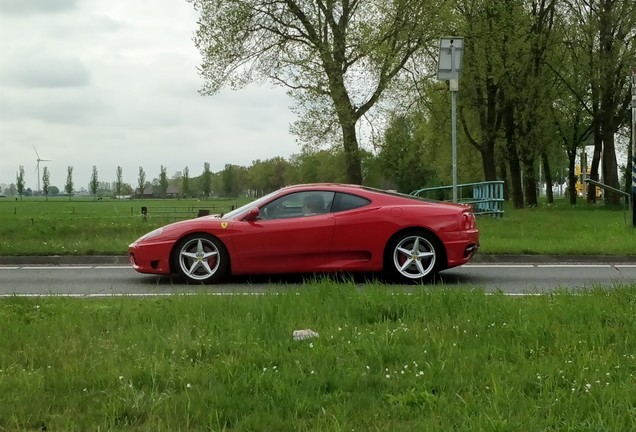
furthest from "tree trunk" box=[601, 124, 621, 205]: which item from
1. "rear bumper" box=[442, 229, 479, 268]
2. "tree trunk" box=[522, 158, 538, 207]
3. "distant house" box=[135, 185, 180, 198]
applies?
"distant house" box=[135, 185, 180, 198]

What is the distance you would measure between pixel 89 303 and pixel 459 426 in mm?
4425

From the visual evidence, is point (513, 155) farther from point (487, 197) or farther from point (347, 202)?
point (347, 202)

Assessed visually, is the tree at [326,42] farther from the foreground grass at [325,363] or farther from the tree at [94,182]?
the tree at [94,182]

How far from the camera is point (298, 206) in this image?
8953mm

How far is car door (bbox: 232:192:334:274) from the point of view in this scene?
8742mm

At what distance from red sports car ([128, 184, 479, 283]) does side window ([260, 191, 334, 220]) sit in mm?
13

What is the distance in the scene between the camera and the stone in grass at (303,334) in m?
4.94

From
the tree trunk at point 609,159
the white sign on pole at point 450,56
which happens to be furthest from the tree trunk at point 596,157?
the white sign on pole at point 450,56

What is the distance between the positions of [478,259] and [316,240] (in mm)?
4349

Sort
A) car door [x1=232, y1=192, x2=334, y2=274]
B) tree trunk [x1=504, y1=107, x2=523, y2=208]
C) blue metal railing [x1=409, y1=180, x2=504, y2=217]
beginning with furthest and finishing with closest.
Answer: tree trunk [x1=504, y1=107, x2=523, y2=208] < blue metal railing [x1=409, y1=180, x2=504, y2=217] < car door [x1=232, y1=192, x2=334, y2=274]

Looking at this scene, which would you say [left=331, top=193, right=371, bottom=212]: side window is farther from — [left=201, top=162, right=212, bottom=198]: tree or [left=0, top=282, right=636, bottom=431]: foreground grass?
[left=201, top=162, right=212, bottom=198]: tree

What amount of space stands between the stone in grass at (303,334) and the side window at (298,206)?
390cm

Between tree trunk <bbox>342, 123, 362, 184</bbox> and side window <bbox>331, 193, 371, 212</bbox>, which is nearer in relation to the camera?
side window <bbox>331, 193, 371, 212</bbox>

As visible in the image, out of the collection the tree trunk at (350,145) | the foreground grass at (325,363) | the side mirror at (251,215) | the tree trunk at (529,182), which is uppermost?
the tree trunk at (350,145)
